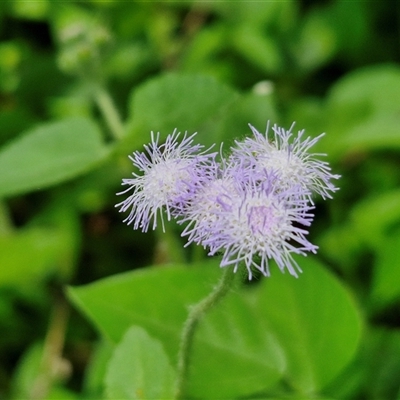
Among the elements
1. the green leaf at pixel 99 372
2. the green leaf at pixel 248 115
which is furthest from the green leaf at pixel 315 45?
the green leaf at pixel 99 372

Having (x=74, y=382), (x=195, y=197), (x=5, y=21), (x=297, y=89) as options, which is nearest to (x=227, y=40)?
(x=297, y=89)

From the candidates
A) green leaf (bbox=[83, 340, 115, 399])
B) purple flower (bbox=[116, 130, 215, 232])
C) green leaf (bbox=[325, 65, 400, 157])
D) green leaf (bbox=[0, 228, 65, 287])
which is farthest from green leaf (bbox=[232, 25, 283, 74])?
purple flower (bbox=[116, 130, 215, 232])

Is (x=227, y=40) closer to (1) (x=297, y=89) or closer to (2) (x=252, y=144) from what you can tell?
(1) (x=297, y=89)

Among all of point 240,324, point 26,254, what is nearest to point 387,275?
point 240,324

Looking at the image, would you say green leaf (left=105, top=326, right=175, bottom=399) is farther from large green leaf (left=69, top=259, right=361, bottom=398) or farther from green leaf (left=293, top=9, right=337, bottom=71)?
green leaf (left=293, top=9, right=337, bottom=71)

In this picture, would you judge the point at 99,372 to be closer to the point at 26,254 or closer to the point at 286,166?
the point at 26,254

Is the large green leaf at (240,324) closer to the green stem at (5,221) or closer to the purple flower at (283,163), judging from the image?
the purple flower at (283,163)
